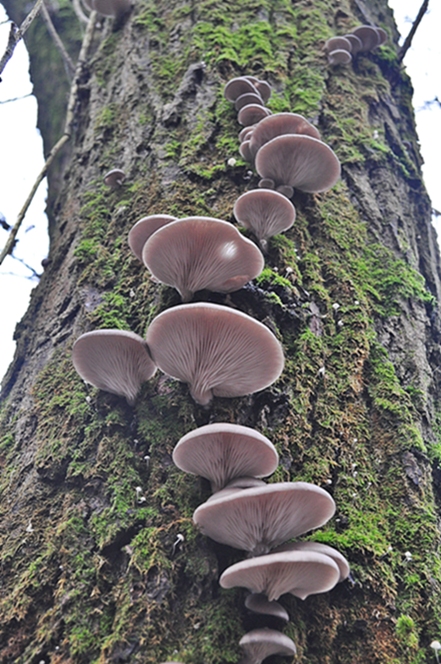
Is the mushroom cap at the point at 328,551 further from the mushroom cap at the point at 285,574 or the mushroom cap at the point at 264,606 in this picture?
the mushroom cap at the point at 264,606

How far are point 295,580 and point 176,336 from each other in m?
1.15

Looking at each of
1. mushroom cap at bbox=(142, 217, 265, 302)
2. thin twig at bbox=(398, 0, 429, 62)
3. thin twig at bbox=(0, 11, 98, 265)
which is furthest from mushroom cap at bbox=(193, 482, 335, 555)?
thin twig at bbox=(398, 0, 429, 62)

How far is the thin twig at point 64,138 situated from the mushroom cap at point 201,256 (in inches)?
54.4

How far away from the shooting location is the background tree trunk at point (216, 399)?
2.20 metres

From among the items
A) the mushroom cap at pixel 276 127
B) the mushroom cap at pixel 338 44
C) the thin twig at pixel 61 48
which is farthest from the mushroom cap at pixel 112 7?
the mushroom cap at pixel 276 127

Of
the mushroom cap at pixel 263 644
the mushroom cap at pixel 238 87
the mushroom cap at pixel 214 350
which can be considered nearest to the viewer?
the mushroom cap at pixel 263 644

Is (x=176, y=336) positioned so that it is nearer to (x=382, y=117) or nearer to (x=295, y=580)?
(x=295, y=580)

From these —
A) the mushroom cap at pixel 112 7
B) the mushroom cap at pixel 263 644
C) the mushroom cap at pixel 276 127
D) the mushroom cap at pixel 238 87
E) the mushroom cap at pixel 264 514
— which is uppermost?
the mushroom cap at pixel 112 7

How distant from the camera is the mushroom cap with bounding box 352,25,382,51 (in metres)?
5.28

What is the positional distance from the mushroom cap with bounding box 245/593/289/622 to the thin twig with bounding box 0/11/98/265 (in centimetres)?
263

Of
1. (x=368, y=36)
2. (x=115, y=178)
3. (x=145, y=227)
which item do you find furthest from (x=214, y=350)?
(x=368, y=36)

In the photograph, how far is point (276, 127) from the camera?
3648 millimetres

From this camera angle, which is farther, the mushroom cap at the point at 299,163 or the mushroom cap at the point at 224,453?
the mushroom cap at the point at 299,163

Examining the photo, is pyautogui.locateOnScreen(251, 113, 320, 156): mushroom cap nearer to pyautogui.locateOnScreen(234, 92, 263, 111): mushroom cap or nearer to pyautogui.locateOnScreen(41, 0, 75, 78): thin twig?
pyautogui.locateOnScreen(234, 92, 263, 111): mushroom cap
